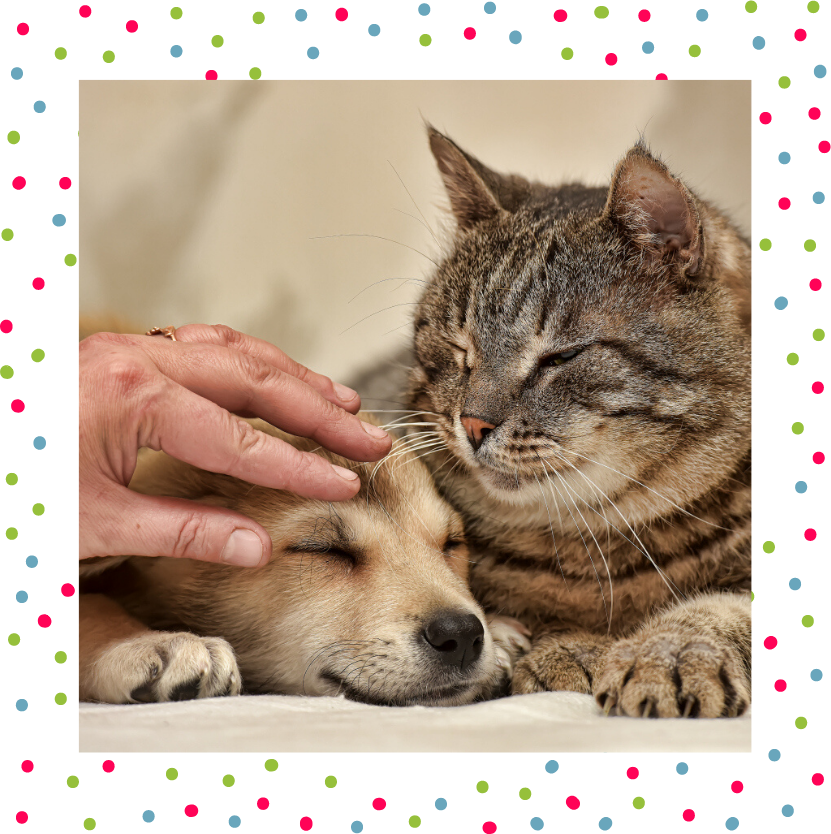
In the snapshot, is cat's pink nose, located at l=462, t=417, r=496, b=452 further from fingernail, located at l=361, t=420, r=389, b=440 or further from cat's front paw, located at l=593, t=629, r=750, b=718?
cat's front paw, located at l=593, t=629, r=750, b=718

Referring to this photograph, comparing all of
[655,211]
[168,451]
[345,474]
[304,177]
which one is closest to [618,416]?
[655,211]

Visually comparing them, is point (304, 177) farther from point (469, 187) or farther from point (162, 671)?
point (162, 671)

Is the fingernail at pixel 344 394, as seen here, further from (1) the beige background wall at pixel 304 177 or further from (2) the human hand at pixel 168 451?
(1) the beige background wall at pixel 304 177

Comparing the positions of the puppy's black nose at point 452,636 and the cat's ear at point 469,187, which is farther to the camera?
the cat's ear at point 469,187

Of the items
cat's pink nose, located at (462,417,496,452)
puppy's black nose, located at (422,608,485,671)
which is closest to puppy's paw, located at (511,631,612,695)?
puppy's black nose, located at (422,608,485,671)

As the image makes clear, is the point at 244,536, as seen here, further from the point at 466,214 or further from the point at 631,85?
the point at 631,85

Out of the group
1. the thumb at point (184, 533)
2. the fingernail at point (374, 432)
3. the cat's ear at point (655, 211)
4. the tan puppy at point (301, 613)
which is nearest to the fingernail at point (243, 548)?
the thumb at point (184, 533)
